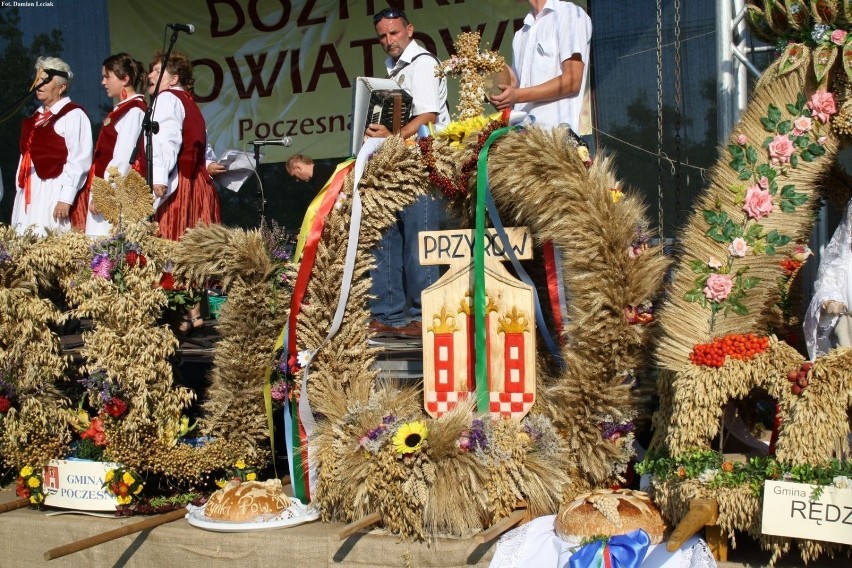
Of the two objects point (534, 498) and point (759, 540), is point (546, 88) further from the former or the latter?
point (759, 540)

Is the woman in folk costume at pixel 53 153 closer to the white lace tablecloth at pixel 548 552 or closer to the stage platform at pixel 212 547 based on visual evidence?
the stage platform at pixel 212 547

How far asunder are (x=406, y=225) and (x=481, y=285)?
6.65 feet

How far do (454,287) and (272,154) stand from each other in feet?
15.4

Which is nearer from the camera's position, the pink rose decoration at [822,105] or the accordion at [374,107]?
the pink rose decoration at [822,105]

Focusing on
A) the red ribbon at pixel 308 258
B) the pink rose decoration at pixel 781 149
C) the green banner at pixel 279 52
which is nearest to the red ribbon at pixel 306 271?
the red ribbon at pixel 308 258

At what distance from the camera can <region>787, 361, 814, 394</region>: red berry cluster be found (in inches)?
133

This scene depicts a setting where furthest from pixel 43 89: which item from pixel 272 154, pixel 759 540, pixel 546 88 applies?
pixel 759 540

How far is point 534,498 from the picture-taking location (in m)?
3.88

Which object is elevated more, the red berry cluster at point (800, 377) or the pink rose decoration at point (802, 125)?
the pink rose decoration at point (802, 125)

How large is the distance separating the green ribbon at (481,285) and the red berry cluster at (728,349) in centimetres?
86

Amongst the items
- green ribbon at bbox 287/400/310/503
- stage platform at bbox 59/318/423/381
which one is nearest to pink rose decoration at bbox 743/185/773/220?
stage platform at bbox 59/318/423/381

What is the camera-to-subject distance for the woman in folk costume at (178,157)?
21.4 ft

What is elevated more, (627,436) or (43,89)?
(43,89)

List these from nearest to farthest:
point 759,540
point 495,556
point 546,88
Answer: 1. point 759,540
2. point 495,556
3. point 546,88
